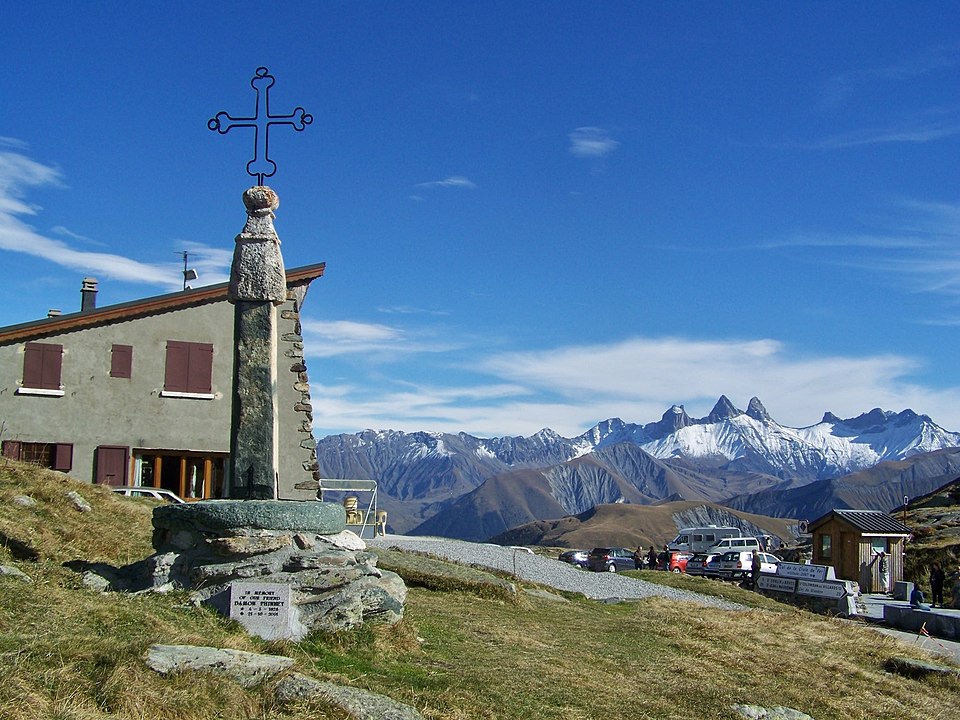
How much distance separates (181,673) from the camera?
→ 7.32 metres

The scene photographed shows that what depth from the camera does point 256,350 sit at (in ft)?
38.9

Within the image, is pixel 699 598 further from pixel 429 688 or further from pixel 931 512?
pixel 931 512

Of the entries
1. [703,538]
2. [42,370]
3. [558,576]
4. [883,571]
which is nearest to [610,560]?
[883,571]

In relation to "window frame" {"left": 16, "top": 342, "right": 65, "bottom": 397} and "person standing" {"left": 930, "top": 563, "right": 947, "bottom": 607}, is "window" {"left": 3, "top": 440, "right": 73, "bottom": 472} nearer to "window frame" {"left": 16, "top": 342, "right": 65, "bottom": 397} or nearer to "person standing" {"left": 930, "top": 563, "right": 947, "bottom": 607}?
"window frame" {"left": 16, "top": 342, "right": 65, "bottom": 397}

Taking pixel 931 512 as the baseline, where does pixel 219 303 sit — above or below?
above

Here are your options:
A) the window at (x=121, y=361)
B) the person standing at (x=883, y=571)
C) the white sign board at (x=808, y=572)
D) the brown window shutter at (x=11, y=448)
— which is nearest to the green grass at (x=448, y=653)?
the brown window shutter at (x=11, y=448)

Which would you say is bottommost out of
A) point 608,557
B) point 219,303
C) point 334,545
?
point 608,557

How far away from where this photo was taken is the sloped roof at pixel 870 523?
3331 cm

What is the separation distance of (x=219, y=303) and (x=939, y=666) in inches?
817

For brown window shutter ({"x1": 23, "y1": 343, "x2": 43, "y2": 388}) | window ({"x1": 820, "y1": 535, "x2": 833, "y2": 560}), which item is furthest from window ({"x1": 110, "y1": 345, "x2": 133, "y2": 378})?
window ({"x1": 820, "y1": 535, "x2": 833, "y2": 560})

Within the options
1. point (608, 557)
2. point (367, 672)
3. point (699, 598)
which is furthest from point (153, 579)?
point (608, 557)

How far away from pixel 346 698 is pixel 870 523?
100ft

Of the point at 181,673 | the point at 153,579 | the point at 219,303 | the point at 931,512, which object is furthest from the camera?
the point at 931,512

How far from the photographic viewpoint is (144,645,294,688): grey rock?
24.4 ft
